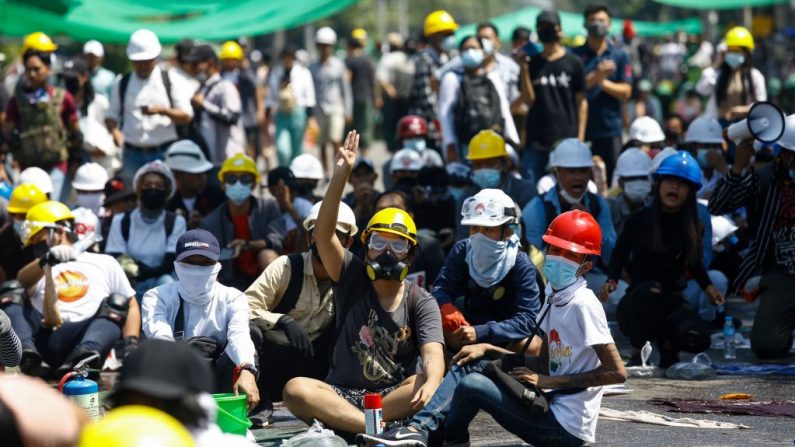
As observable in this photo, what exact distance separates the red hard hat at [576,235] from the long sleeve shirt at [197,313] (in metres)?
1.74

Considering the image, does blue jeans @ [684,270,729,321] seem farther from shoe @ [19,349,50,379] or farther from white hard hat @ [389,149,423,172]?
shoe @ [19,349,50,379]

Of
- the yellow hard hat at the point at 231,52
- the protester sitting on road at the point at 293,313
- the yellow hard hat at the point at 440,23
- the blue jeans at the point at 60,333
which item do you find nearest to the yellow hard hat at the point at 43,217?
the blue jeans at the point at 60,333

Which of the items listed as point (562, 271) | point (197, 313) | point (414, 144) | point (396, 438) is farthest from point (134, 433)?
point (414, 144)

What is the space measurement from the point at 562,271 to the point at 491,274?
123 cm

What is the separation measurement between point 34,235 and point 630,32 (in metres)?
18.2

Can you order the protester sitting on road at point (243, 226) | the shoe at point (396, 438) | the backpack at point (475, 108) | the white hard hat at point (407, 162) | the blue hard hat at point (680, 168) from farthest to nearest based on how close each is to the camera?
the backpack at point (475, 108) → the white hard hat at point (407, 162) → the protester sitting on road at point (243, 226) → the blue hard hat at point (680, 168) → the shoe at point (396, 438)

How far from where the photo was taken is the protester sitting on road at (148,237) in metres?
9.88

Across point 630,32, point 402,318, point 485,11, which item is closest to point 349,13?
point 485,11

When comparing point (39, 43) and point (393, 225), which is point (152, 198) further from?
point (393, 225)

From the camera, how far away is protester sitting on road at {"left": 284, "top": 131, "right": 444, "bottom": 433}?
21.9ft

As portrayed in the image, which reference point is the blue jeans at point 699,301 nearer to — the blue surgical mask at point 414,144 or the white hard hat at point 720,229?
the white hard hat at point 720,229

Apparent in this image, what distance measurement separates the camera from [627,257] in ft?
29.9

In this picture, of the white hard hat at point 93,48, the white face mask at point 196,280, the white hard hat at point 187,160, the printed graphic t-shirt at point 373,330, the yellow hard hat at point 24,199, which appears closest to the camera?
the printed graphic t-shirt at point 373,330

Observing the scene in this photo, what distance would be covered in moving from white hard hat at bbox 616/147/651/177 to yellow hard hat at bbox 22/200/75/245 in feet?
14.2
